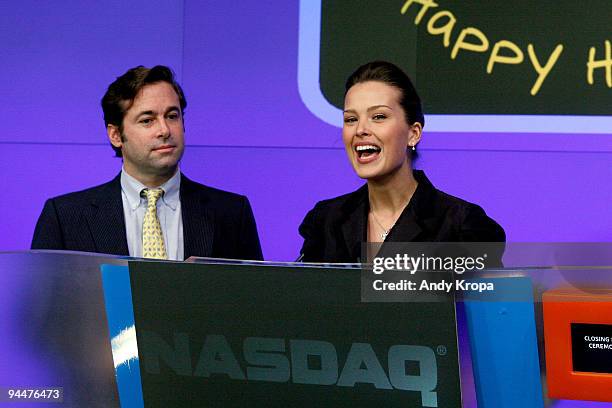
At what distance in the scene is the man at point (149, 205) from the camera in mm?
3168

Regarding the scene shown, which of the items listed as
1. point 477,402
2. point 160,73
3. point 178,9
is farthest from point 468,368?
point 178,9

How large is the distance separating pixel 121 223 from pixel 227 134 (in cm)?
94

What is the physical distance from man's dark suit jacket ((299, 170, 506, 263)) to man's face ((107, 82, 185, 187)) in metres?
0.73

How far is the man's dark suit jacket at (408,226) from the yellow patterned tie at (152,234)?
630 mm

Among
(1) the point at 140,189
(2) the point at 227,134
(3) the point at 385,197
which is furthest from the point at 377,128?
(2) the point at 227,134

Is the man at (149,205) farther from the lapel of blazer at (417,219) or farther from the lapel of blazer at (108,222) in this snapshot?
the lapel of blazer at (417,219)

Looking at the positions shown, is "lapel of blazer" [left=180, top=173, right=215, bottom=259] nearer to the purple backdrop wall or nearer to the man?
the man

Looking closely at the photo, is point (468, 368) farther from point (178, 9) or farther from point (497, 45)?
point (178, 9)

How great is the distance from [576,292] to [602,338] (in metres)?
0.08

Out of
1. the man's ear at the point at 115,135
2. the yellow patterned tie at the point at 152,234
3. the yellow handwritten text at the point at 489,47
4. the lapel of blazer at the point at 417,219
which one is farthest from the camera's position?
the yellow handwritten text at the point at 489,47

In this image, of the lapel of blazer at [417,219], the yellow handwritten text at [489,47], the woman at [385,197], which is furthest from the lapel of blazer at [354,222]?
the yellow handwritten text at [489,47]

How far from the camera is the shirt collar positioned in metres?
3.25

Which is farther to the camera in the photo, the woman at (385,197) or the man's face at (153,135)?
the man's face at (153,135)

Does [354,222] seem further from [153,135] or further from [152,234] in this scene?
[153,135]
